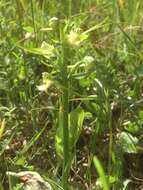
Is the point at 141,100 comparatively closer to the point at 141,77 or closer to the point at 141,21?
the point at 141,77

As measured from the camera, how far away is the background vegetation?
1237mm

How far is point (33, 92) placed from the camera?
1.72 m

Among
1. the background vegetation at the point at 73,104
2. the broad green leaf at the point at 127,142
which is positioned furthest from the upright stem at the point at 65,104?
the broad green leaf at the point at 127,142

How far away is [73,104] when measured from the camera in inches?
66.2

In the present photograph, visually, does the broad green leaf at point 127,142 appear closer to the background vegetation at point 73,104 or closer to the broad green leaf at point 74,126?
the background vegetation at point 73,104

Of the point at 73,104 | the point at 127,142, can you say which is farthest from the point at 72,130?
the point at 73,104

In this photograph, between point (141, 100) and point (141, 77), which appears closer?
point (141, 100)

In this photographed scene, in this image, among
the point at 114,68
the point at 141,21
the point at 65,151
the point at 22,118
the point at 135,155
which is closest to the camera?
the point at 65,151

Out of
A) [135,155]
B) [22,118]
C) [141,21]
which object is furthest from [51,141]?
[141,21]

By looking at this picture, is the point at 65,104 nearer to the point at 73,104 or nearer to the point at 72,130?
the point at 72,130

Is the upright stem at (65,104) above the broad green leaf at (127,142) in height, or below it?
above

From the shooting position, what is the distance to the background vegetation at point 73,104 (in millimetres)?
1237

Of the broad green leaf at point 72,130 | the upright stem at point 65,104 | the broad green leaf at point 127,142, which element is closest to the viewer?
the upright stem at point 65,104

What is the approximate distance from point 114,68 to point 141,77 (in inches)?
4.8
